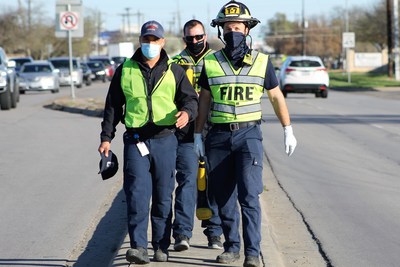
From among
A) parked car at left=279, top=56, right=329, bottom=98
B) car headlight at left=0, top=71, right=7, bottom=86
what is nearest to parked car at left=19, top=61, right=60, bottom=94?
parked car at left=279, top=56, right=329, bottom=98

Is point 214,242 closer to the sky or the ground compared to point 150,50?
closer to the ground

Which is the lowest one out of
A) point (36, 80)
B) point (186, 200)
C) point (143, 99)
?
point (36, 80)

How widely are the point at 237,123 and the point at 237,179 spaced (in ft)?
1.33

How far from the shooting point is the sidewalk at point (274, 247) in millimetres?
7609

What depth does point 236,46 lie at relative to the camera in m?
7.30

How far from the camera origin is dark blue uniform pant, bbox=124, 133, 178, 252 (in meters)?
7.38

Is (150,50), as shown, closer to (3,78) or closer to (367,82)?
(3,78)

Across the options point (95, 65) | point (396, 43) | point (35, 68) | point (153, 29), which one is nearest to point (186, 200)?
point (153, 29)

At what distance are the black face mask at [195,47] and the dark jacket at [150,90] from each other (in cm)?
121

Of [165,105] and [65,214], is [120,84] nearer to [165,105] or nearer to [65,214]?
[165,105]

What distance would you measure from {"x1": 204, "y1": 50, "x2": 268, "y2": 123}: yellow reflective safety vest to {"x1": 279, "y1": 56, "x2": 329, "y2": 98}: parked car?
30.2m

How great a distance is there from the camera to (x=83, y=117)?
89.7 ft

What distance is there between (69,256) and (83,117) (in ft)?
61.8

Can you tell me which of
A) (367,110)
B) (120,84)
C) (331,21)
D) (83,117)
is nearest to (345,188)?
(120,84)
